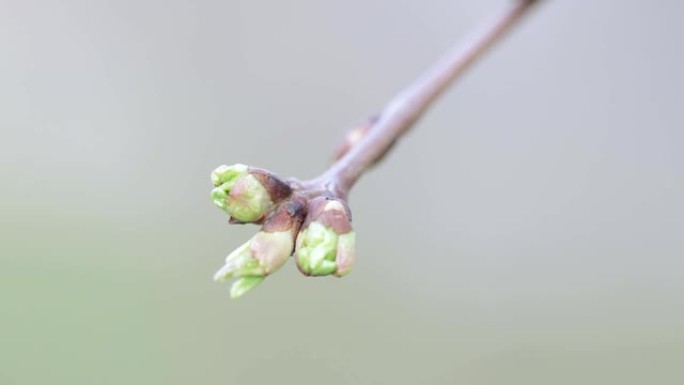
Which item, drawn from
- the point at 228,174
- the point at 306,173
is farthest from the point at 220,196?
the point at 306,173

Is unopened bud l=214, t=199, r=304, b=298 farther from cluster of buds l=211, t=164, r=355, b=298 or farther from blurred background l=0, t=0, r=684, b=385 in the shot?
blurred background l=0, t=0, r=684, b=385

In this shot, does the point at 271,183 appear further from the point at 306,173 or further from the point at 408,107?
the point at 306,173

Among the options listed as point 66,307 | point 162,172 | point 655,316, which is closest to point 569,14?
point 655,316

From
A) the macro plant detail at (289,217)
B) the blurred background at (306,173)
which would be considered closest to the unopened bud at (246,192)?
the macro plant detail at (289,217)

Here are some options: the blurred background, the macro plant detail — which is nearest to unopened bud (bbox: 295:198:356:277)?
the macro plant detail

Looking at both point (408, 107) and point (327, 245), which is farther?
point (408, 107)

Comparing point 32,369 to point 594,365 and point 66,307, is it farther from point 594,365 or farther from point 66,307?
point 594,365

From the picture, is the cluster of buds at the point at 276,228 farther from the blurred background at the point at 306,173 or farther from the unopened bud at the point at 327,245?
the blurred background at the point at 306,173
